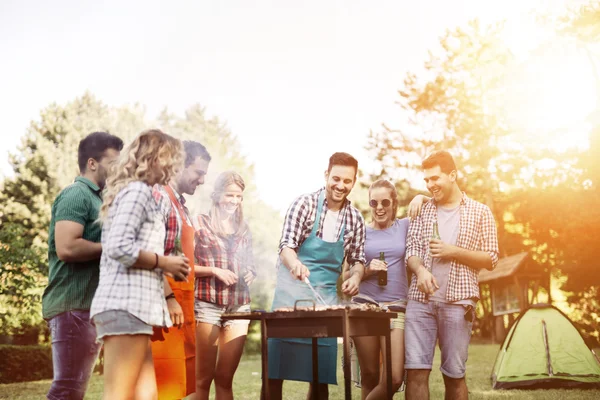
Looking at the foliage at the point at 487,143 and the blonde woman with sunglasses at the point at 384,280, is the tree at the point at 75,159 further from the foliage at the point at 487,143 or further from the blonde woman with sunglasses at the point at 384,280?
the blonde woman with sunglasses at the point at 384,280

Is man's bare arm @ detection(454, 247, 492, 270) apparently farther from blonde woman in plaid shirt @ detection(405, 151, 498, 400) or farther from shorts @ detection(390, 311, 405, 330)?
shorts @ detection(390, 311, 405, 330)

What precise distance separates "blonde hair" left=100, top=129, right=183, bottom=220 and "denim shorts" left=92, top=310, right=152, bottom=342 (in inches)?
20.3

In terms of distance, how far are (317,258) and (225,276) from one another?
656mm

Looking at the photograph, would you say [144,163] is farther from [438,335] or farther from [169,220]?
[438,335]

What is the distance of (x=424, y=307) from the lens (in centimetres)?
460

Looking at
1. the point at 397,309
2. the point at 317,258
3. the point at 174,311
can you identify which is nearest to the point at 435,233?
the point at 397,309

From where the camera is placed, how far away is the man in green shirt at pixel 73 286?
3420 millimetres

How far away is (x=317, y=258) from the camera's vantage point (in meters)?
4.53

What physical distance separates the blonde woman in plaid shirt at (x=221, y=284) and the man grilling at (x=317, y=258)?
0.27m

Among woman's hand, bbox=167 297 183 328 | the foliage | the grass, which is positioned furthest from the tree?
woman's hand, bbox=167 297 183 328

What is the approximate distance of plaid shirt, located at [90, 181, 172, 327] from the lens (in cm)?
286

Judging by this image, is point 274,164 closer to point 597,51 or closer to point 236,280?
point 597,51

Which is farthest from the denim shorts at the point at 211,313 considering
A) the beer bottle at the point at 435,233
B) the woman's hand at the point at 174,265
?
the beer bottle at the point at 435,233

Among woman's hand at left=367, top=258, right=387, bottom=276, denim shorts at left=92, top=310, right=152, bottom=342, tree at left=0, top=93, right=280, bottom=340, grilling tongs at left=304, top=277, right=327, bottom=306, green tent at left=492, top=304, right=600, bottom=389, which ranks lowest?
green tent at left=492, top=304, right=600, bottom=389
